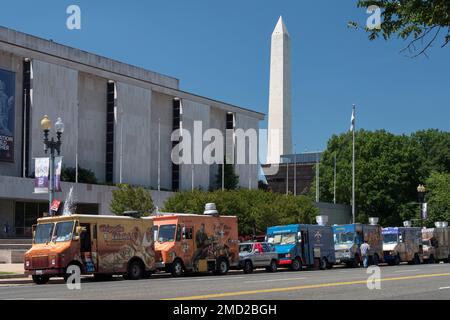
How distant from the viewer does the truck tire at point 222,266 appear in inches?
1336

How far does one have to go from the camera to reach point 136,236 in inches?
1148

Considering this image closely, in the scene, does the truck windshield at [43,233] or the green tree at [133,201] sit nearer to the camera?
the truck windshield at [43,233]

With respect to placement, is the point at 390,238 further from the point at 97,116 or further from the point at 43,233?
the point at 97,116

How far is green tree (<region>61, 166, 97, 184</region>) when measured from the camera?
71137 millimetres

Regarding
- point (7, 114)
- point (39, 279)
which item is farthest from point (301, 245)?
point (7, 114)

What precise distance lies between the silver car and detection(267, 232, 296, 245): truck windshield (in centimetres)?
164

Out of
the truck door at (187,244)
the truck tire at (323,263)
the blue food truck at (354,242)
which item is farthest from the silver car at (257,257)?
the blue food truck at (354,242)

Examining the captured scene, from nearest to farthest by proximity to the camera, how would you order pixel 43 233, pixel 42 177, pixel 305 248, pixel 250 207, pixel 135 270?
pixel 43 233 < pixel 135 270 < pixel 42 177 < pixel 305 248 < pixel 250 207

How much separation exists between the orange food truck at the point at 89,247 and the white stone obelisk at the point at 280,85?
63.5m

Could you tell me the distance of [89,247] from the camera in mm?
27250

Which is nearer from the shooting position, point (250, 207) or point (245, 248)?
point (245, 248)

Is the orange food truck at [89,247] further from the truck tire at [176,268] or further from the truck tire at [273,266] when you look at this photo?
the truck tire at [273,266]

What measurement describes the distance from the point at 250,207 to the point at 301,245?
22290 millimetres

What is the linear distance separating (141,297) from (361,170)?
7106 centimetres
